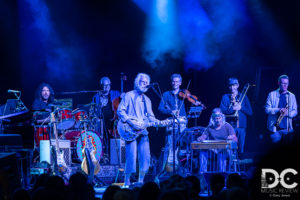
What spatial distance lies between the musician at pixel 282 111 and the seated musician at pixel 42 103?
17.0 feet

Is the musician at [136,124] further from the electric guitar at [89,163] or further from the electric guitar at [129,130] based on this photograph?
the electric guitar at [89,163]

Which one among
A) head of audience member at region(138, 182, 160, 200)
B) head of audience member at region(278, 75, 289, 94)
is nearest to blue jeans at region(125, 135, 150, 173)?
head of audience member at region(138, 182, 160, 200)

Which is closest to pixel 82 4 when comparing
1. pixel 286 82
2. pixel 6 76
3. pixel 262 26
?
pixel 6 76

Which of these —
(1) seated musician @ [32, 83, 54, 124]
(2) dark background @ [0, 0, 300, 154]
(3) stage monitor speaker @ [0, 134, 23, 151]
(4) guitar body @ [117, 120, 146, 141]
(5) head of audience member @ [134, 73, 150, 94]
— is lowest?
(3) stage monitor speaker @ [0, 134, 23, 151]

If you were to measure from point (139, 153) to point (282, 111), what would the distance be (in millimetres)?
3604

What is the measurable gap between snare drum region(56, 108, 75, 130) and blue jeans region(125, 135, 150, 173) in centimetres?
271

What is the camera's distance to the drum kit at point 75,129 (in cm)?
1003

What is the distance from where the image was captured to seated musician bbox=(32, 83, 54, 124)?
1032cm

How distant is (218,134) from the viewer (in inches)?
374

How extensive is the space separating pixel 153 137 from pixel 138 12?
3505 mm

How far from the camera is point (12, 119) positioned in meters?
10.7

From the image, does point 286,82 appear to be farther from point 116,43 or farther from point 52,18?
point 52,18

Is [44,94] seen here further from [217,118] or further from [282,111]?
[282,111]

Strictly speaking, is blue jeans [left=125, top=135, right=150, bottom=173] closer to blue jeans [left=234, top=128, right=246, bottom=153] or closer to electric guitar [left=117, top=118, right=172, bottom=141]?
electric guitar [left=117, top=118, right=172, bottom=141]
